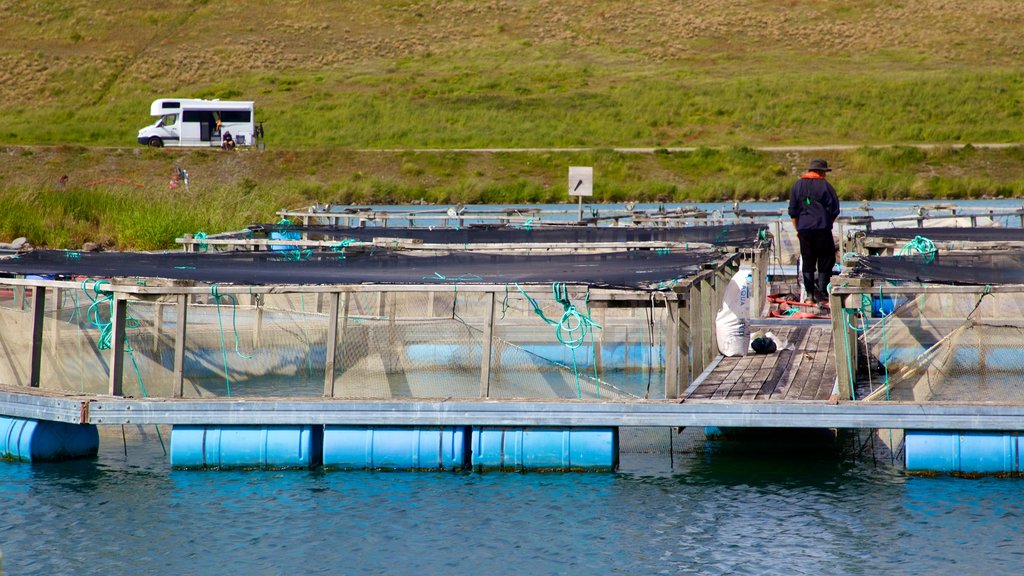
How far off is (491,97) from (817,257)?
73157 millimetres

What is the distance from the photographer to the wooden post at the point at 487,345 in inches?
476

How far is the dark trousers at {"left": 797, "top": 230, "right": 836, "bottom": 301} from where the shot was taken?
17.6 metres

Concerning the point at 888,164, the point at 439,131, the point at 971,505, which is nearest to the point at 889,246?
the point at 971,505

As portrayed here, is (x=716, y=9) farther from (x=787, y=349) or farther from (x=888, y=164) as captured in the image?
(x=787, y=349)

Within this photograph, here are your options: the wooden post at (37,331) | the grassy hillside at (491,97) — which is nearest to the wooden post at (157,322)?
the wooden post at (37,331)

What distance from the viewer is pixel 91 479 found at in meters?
13.2

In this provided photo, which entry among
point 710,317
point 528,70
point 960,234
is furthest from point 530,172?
point 710,317

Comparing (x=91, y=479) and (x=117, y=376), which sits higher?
(x=117, y=376)

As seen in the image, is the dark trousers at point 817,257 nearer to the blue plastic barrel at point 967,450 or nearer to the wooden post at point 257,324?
the blue plastic barrel at point 967,450

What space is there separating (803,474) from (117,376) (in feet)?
21.0

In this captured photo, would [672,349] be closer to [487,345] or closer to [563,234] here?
[487,345]

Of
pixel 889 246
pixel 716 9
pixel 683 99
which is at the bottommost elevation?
pixel 889 246

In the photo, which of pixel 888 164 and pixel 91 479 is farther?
pixel 888 164

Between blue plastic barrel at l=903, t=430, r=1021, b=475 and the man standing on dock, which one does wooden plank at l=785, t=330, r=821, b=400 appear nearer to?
blue plastic barrel at l=903, t=430, r=1021, b=475
